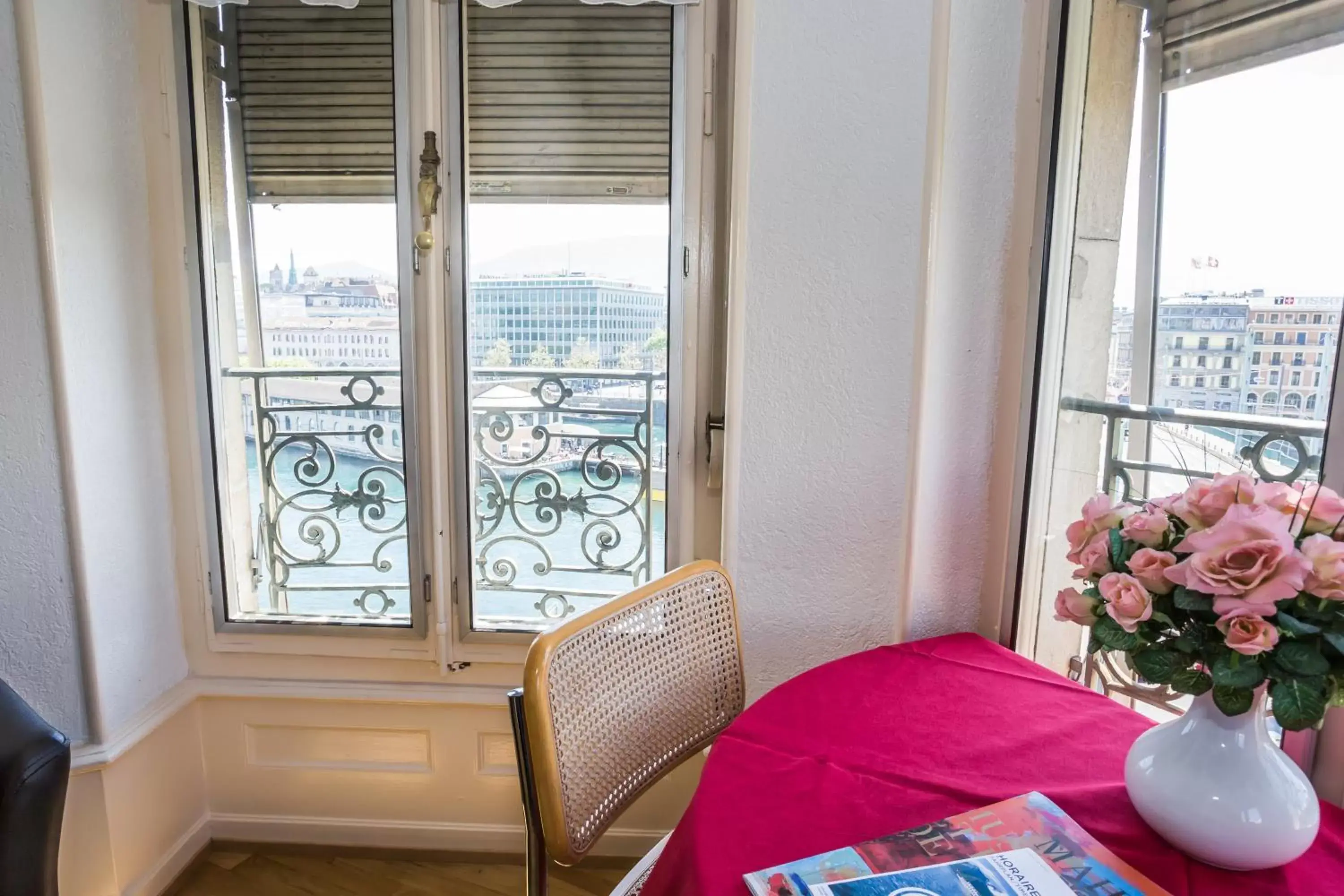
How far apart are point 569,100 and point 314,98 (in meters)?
0.60

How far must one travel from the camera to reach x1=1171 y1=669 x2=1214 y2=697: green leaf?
2.43 ft

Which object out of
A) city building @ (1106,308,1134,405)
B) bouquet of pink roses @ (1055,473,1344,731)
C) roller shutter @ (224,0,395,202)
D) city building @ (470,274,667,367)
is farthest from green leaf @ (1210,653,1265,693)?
roller shutter @ (224,0,395,202)

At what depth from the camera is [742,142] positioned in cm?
135

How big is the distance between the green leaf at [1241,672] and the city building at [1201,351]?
0.49m

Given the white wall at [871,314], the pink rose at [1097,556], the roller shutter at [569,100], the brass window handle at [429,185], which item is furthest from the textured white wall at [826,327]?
the brass window handle at [429,185]

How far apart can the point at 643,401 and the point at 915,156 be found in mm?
810

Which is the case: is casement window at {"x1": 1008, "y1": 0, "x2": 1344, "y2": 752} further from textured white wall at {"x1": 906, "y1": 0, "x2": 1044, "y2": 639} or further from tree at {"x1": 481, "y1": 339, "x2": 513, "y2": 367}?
tree at {"x1": 481, "y1": 339, "x2": 513, "y2": 367}

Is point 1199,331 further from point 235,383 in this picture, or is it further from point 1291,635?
point 235,383

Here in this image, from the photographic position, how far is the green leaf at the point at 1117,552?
80 centimetres

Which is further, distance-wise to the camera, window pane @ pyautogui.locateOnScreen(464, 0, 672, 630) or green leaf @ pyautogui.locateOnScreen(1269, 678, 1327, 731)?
window pane @ pyautogui.locateOnScreen(464, 0, 672, 630)

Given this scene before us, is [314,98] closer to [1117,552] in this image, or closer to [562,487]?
[562,487]

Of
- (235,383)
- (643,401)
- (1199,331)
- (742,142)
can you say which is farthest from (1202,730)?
(235,383)

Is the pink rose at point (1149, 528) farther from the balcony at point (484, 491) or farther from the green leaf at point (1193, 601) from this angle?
the balcony at point (484, 491)

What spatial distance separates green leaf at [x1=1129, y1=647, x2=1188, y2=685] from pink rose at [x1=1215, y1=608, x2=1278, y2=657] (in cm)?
7
